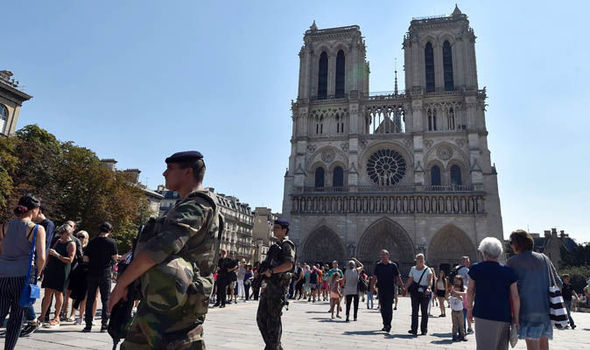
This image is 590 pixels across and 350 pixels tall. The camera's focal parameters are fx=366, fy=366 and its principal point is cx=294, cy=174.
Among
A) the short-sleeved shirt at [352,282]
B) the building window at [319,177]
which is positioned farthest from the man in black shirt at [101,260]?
the building window at [319,177]

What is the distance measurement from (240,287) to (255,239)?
40727 millimetres

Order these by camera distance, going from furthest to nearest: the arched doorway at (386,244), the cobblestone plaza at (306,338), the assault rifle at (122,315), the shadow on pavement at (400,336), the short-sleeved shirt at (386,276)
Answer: the arched doorway at (386,244)
the short-sleeved shirt at (386,276)
the shadow on pavement at (400,336)
the cobblestone plaza at (306,338)
the assault rifle at (122,315)

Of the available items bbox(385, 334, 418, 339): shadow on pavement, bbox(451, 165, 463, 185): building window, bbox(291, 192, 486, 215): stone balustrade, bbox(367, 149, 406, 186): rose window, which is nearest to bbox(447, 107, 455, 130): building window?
bbox(451, 165, 463, 185): building window

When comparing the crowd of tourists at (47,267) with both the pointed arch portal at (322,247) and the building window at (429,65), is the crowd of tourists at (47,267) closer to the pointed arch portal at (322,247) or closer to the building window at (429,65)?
the pointed arch portal at (322,247)

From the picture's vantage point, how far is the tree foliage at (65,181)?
65.7 ft

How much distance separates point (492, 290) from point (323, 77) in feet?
116

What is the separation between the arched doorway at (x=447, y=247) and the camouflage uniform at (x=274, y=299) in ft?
89.9

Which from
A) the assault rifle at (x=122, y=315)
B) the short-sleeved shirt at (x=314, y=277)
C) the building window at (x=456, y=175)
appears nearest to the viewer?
the assault rifle at (x=122, y=315)

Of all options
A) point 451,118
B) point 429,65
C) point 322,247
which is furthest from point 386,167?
point 429,65

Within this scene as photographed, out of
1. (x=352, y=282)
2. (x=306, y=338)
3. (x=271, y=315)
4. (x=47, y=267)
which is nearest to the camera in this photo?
(x=271, y=315)

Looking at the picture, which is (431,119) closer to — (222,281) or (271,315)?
(222,281)

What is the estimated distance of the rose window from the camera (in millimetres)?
32531

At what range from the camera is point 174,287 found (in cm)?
198

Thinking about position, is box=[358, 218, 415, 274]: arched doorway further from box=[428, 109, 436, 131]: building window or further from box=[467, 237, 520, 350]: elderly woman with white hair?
box=[467, 237, 520, 350]: elderly woman with white hair
